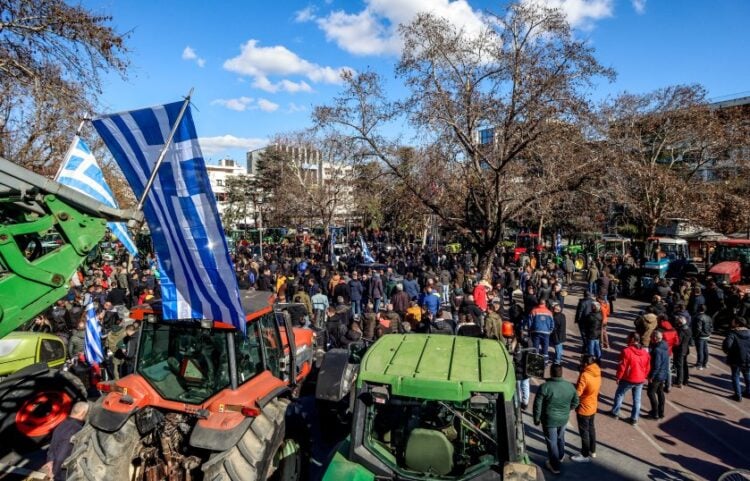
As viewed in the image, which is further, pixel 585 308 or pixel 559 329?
pixel 585 308

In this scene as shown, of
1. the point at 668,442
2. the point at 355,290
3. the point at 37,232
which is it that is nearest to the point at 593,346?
the point at 668,442

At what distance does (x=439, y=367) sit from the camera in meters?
4.21

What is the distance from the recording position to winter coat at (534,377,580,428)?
626 centimetres

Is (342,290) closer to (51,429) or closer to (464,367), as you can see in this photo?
(51,429)

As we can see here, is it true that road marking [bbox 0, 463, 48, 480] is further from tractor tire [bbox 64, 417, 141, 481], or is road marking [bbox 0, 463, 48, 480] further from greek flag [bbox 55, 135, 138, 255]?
greek flag [bbox 55, 135, 138, 255]

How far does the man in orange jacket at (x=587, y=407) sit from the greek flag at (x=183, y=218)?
4.92 metres

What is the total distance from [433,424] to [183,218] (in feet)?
9.56

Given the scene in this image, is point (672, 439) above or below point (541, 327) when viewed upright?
below

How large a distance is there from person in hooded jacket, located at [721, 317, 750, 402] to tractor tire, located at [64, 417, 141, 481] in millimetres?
10005

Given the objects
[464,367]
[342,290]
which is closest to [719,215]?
[342,290]

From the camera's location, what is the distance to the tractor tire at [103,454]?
462 cm

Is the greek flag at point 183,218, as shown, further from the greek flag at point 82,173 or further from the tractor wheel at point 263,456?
the greek flag at point 82,173

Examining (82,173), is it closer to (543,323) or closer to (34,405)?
(34,405)

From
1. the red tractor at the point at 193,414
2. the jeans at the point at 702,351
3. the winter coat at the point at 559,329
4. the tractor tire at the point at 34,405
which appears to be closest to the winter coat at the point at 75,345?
the tractor tire at the point at 34,405
